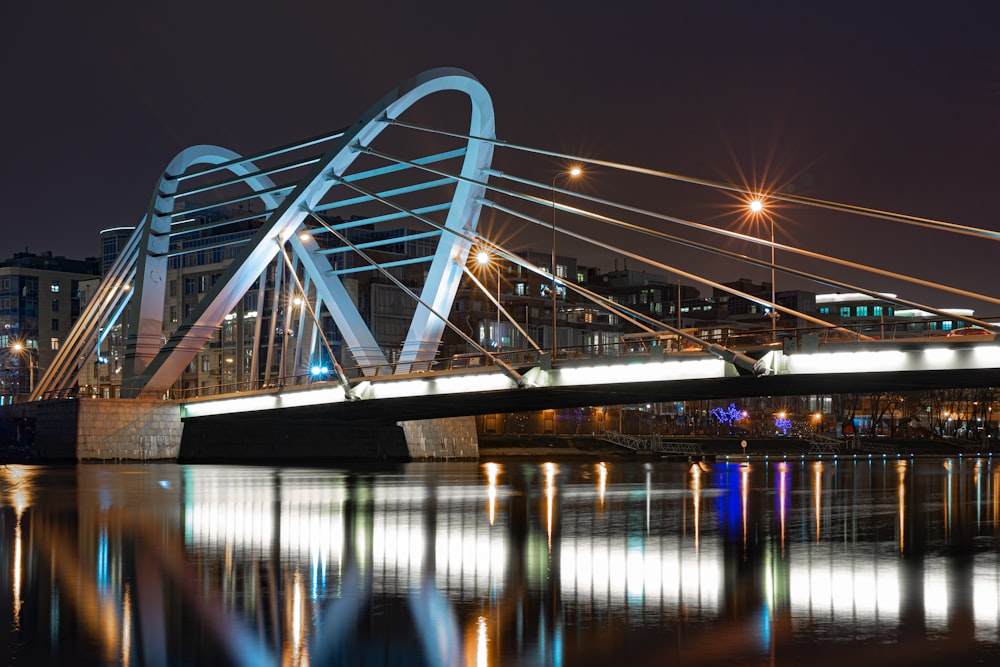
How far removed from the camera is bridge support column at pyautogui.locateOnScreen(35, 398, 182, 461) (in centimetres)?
6812

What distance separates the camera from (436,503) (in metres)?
32.2

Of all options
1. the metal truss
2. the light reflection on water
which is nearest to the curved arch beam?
the metal truss

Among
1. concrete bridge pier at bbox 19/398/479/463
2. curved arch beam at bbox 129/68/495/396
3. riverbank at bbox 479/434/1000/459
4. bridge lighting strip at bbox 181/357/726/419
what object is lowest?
riverbank at bbox 479/434/1000/459

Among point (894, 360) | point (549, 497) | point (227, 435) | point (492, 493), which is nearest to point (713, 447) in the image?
point (227, 435)

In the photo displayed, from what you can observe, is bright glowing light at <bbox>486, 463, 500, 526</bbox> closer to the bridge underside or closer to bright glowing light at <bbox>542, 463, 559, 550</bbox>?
bright glowing light at <bbox>542, 463, 559, 550</bbox>

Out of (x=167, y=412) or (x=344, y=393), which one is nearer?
(x=344, y=393)

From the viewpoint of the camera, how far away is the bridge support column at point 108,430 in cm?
6812

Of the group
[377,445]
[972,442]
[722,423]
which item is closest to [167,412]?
[377,445]

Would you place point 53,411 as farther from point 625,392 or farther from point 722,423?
point 722,423

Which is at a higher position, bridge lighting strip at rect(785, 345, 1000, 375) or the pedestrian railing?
bridge lighting strip at rect(785, 345, 1000, 375)

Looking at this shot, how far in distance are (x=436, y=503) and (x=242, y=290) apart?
129 ft

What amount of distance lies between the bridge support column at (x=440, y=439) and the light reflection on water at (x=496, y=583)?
45236 mm

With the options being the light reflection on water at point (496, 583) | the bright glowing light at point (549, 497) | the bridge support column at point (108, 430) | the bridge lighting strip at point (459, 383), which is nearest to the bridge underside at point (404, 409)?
the bridge lighting strip at point (459, 383)

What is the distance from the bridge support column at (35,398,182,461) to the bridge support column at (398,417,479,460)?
13.7 metres
